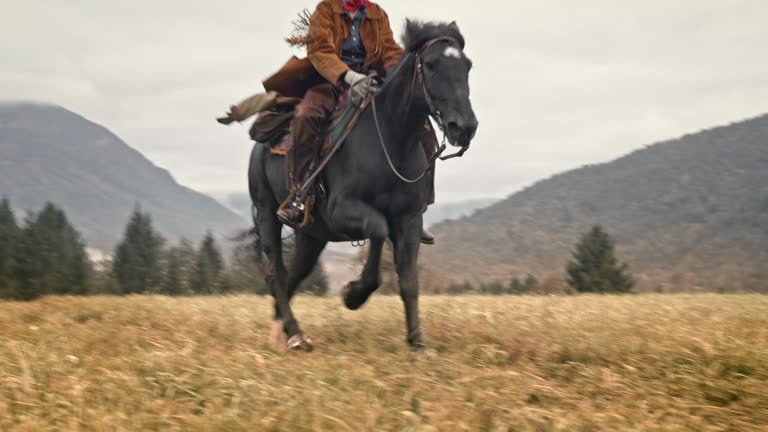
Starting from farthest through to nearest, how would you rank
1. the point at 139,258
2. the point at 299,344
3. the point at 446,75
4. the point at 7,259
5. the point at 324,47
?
1. the point at 139,258
2. the point at 7,259
3. the point at 324,47
4. the point at 299,344
5. the point at 446,75

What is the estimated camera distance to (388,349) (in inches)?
247

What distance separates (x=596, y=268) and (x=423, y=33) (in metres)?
62.0

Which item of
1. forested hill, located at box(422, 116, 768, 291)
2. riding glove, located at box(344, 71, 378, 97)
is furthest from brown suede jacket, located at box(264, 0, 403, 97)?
forested hill, located at box(422, 116, 768, 291)

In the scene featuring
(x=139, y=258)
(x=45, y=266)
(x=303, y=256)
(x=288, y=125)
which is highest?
(x=139, y=258)

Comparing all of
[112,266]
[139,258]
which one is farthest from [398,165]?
[139,258]

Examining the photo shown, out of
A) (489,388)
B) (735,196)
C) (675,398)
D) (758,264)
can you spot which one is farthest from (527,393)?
(735,196)

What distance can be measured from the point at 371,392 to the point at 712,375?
234cm

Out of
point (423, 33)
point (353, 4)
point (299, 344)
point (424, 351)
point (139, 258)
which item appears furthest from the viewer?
point (139, 258)

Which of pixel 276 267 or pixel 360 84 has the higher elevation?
pixel 360 84

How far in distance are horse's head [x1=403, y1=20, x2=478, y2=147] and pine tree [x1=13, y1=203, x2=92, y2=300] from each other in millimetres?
53992

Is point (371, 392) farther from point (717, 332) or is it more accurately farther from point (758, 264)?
point (758, 264)

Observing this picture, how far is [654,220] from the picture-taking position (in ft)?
492

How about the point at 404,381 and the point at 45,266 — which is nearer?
the point at 404,381

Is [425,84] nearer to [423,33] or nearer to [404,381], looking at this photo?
[423,33]
